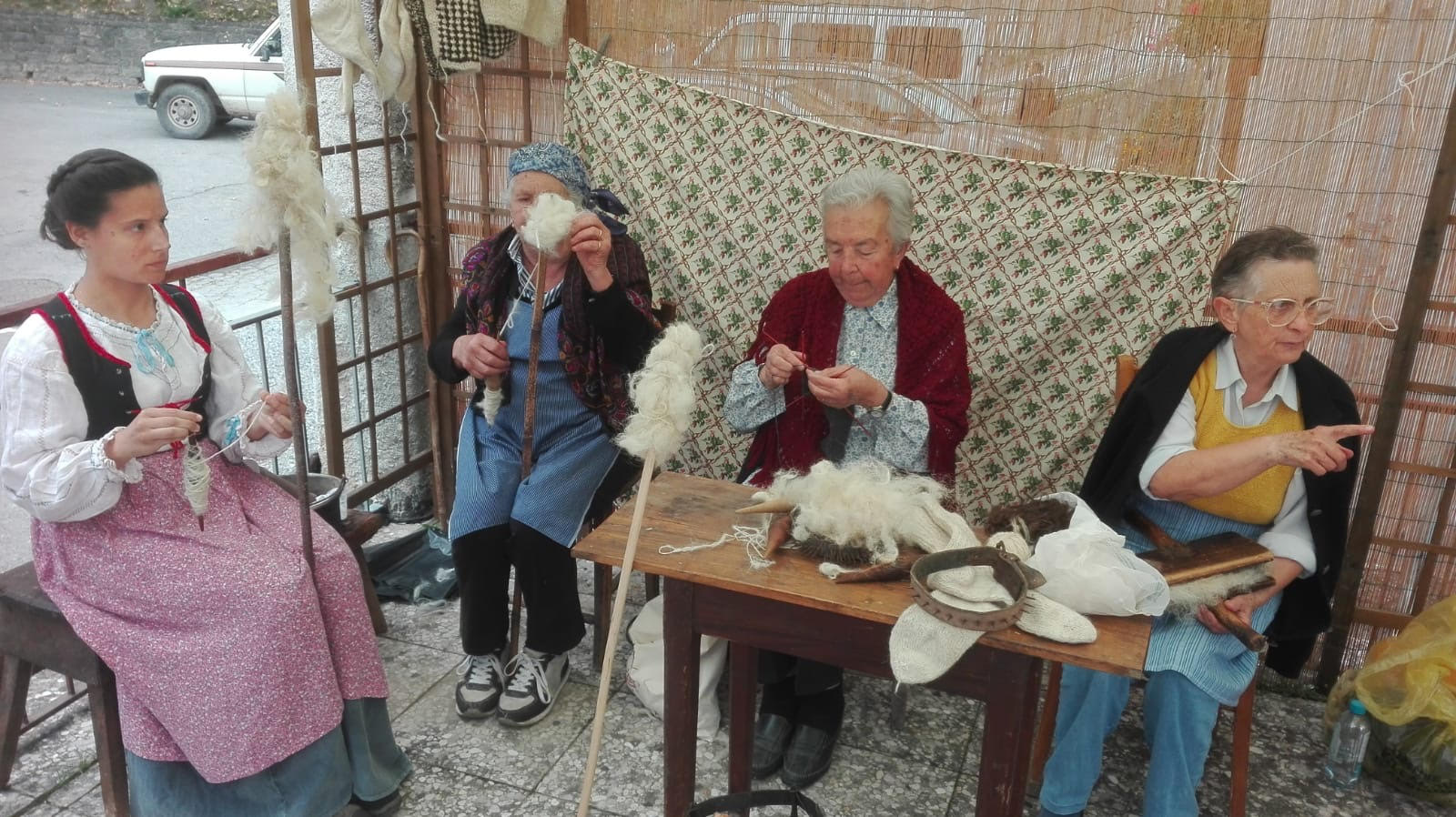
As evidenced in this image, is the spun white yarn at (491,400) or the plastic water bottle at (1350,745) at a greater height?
the spun white yarn at (491,400)

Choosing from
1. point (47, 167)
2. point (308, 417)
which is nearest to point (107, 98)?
point (47, 167)

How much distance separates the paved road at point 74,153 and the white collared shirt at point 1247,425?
7.15m

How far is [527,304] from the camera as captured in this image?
306 centimetres

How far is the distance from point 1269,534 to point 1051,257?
107 centimetres

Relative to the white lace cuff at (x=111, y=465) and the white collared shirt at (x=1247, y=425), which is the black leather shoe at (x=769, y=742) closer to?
the white collared shirt at (x=1247, y=425)

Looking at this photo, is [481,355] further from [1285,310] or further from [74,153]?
[74,153]

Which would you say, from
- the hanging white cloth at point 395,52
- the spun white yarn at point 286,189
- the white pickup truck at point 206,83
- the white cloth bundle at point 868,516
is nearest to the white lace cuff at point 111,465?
the spun white yarn at point 286,189

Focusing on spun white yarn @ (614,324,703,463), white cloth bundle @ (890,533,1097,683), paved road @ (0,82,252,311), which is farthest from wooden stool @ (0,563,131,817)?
paved road @ (0,82,252,311)

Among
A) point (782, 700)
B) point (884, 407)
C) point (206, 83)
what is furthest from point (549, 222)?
point (206, 83)

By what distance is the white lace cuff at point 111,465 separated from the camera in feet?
7.02

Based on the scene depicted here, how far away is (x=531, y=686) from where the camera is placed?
303 cm

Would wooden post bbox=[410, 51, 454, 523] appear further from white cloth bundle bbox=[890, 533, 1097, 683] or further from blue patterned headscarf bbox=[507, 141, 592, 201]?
white cloth bundle bbox=[890, 533, 1097, 683]

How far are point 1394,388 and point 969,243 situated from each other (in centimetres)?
131

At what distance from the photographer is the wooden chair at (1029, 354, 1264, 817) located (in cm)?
251
